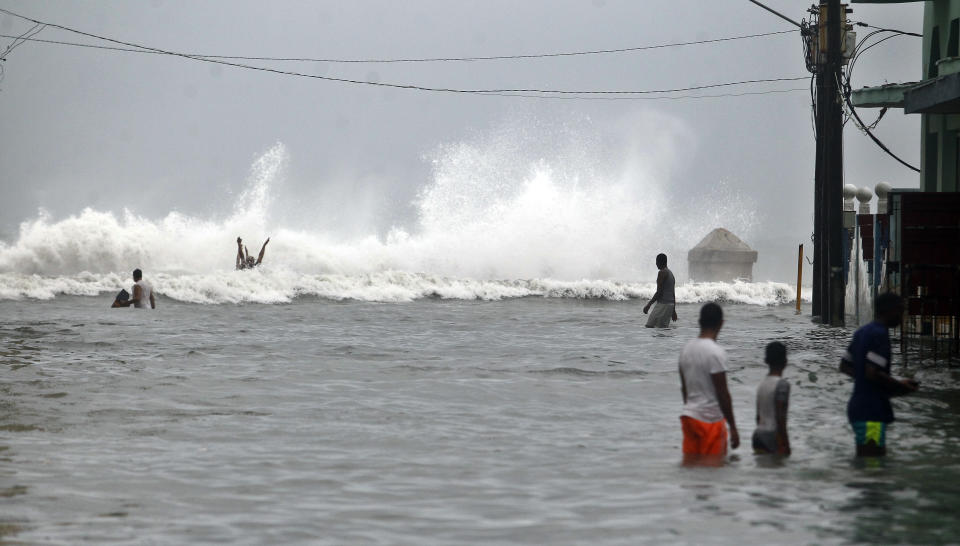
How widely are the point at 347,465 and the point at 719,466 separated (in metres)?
2.83

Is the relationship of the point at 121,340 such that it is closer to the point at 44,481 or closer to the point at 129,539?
the point at 44,481

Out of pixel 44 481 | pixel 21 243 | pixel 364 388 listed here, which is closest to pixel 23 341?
pixel 364 388

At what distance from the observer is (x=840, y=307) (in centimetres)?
2384

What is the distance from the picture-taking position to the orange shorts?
8836 millimetres

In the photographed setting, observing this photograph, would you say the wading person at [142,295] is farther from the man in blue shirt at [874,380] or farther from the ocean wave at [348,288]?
the man in blue shirt at [874,380]

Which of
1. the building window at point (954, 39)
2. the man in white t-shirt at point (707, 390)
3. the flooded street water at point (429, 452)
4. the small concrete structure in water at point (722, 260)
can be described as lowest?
the flooded street water at point (429, 452)

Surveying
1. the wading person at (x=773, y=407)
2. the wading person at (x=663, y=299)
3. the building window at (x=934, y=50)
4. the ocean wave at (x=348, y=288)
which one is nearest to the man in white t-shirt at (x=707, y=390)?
the wading person at (x=773, y=407)

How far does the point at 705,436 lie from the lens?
29.1 feet

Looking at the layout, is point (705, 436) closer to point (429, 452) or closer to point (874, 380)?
point (874, 380)

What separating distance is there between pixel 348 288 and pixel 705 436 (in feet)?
117

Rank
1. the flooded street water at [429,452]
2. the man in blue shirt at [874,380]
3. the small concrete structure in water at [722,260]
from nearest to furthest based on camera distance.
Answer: the flooded street water at [429,452], the man in blue shirt at [874,380], the small concrete structure in water at [722,260]

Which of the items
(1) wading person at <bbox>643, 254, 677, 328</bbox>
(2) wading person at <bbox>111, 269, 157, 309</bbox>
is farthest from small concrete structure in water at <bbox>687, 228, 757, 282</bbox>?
(2) wading person at <bbox>111, 269, 157, 309</bbox>

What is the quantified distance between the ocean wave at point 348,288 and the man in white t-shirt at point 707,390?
1233 inches

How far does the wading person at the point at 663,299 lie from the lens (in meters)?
21.8
